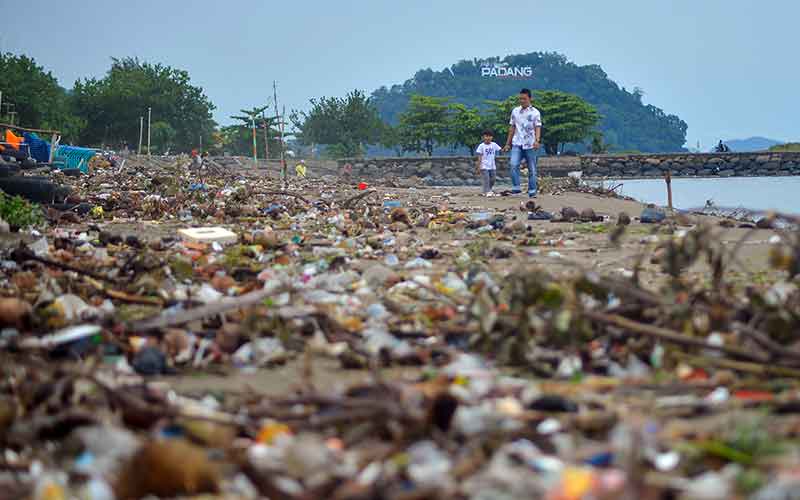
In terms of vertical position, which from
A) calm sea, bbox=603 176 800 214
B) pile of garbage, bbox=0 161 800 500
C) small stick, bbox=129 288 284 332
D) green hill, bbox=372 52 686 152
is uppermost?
green hill, bbox=372 52 686 152

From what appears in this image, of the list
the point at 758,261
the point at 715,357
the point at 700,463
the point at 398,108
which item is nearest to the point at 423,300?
the point at 715,357

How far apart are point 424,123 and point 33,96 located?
2113cm

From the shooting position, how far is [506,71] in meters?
147

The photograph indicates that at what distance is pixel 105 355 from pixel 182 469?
3.89 ft

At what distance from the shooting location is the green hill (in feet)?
424

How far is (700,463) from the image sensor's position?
1.68 m

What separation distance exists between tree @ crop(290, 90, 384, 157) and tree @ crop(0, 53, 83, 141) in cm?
1881

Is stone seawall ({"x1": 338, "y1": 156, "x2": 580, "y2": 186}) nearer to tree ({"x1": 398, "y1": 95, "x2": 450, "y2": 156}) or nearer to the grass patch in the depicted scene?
tree ({"x1": 398, "y1": 95, "x2": 450, "y2": 156})

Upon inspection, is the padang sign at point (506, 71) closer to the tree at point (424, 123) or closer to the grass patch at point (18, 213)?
the tree at point (424, 123)

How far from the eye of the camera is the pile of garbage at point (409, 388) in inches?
64.3

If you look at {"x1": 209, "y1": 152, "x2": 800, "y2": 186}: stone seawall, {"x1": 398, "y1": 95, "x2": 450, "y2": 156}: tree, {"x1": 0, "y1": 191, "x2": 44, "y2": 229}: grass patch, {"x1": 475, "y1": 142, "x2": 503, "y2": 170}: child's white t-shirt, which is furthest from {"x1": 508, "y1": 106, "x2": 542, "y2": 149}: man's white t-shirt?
{"x1": 398, "y1": 95, "x2": 450, "y2": 156}: tree

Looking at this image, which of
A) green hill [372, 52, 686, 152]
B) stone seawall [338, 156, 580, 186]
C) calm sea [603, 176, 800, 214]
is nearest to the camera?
calm sea [603, 176, 800, 214]

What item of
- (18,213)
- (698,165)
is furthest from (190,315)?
(698,165)

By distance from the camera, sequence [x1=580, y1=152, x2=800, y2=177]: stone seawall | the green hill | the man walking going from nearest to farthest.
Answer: the man walking < [x1=580, y1=152, x2=800, y2=177]: stone seawall < the green hill
